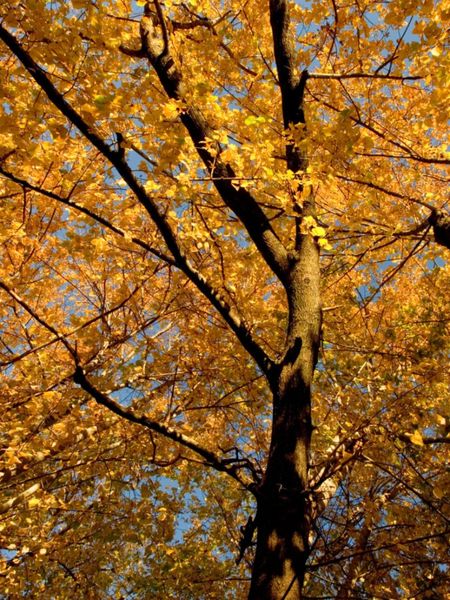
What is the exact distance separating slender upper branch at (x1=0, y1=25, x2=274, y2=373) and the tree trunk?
190 millimetres

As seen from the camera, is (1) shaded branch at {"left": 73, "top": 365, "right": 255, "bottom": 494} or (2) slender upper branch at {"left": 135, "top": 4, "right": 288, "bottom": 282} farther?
(2) slender upper branch at {"left": 135, "top": 4, "right": 288, "bottom": 282}

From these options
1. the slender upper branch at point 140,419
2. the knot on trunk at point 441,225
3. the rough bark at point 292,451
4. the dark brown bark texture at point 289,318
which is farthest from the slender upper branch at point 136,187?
the knot on trunk at point 441,225

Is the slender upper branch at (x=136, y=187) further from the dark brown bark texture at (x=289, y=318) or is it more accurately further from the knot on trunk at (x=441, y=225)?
the knot on trunk at (x=441, y=225)

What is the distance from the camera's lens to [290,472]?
196cm

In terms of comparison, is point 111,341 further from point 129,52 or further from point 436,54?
point 436,54

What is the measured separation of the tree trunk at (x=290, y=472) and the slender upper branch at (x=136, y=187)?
0.62 ft

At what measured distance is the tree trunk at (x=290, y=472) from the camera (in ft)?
5.67

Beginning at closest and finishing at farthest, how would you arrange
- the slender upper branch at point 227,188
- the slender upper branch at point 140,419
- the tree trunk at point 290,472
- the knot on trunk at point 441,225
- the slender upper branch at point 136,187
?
1. the tree trunk at point 290,472
2. the slender upper branch at point 136,187
3. the slender upper branch at point 140,419
4. the knot on trunk at point 441,225
5. the slender upper branch at point 227,188

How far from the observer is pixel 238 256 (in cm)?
345

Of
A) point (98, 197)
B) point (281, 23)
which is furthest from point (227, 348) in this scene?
point (281, 23)

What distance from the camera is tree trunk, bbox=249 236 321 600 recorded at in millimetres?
1729

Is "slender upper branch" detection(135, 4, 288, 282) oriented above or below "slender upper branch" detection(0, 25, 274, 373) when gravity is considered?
above

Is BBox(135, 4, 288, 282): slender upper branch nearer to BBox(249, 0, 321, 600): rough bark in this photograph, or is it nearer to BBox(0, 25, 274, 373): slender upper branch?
BBox(0, 25, 274, 373): slender upper branch

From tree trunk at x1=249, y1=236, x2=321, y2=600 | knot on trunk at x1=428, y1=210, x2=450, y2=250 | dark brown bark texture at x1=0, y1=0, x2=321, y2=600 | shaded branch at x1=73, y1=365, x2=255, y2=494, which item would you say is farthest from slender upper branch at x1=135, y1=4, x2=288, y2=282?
shaded branch at x1=73, y1=365, x2=255, y2=494
